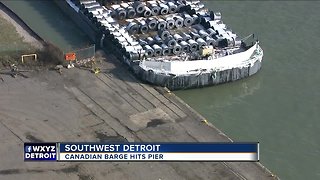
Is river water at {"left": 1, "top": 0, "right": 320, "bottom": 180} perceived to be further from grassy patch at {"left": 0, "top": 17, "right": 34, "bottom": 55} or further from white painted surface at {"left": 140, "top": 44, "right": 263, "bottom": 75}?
grassy patch at {"left": 0, "top": 17, "right": 34, "bottom": 55}

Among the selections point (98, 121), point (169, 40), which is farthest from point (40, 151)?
point (169, 40)

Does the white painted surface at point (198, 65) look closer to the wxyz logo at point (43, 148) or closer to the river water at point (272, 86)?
the river water at point (272, 86)

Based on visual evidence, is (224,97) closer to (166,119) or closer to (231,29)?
(166,119)

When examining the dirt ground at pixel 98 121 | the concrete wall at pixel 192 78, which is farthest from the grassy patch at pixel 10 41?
the concrete wall at pixel 192 78

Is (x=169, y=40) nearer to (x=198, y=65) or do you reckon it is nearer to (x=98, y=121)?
(x=198, y=65)

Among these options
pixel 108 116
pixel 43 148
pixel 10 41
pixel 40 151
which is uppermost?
pixel 10 41

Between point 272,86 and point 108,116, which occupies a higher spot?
point 272,86

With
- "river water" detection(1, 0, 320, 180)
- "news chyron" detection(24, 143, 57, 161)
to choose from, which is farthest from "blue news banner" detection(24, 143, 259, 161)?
"river water" detection(1, 0, 320, 180)

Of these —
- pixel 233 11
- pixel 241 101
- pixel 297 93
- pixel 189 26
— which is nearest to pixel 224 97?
pixel 241 101
